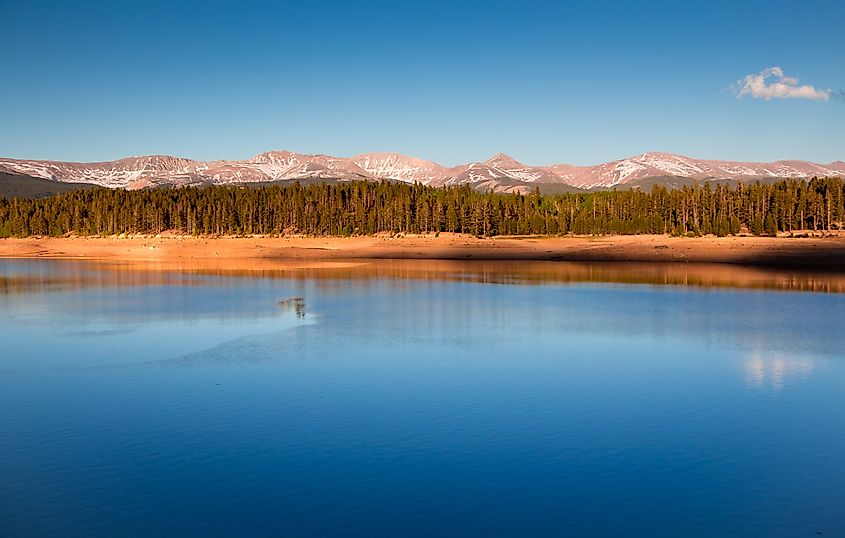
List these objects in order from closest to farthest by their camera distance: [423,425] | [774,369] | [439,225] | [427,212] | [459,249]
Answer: [423,425]
[774,369]
[459,249]
[439,225]
[427,212]

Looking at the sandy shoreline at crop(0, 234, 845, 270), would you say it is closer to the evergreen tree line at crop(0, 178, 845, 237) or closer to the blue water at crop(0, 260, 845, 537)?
the evergreen tree line at crop(0, 178, 845, 237)

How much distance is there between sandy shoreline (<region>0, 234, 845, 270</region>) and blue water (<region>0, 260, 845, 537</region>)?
2238 inches

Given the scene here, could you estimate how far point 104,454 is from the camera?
17125 millimetres

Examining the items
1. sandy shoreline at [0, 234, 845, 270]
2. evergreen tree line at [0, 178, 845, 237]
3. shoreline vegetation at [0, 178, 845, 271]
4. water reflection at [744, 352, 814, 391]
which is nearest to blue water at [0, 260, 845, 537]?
water reflection at [744, 352, 814, 391]

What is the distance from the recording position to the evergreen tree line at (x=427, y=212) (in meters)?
130

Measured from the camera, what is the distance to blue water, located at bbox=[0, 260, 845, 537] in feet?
45.2

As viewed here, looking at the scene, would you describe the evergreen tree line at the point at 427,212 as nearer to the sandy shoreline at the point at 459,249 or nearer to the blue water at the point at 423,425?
the sandy shoreline at the point at 459,249

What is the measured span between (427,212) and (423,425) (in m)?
132

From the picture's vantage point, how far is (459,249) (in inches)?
4596

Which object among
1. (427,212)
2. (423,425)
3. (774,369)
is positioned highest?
(427,212)

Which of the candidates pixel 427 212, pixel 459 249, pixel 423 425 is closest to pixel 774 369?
pixel 423 425

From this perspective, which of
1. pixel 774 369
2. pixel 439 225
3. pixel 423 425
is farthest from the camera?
pixel 439 225

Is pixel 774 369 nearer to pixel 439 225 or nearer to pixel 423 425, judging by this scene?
pixel 423 425

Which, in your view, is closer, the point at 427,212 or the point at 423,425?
the point at 423,425
